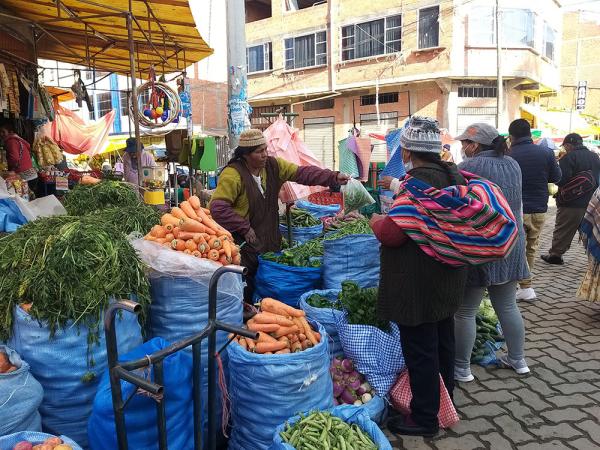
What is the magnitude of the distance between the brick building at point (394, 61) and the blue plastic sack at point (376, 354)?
16.0 meters

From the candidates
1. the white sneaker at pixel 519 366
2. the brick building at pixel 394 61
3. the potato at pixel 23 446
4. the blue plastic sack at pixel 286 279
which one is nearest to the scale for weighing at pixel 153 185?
the blue plastic sack at pixel 286 279

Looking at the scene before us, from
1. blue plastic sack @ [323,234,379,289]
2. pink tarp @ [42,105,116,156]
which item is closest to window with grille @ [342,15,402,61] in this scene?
pink tarp @ [42,105,116,156]

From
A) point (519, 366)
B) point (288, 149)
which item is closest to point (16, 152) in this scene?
point (288, 149)

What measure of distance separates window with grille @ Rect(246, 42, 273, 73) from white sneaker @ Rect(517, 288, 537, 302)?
79.3 ft

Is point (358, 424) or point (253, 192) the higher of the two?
point (253, 192)

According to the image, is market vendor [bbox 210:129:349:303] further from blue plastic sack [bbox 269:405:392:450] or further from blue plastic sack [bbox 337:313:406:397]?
blue plastic sack [bbox 269:405:392:450]

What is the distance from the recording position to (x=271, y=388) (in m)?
2.66

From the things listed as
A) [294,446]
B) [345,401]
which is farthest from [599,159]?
[294,446]

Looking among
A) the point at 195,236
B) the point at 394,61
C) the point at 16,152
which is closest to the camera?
the point at 195,236

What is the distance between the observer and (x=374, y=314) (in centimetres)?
350

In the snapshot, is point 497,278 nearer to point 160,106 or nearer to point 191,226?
point 191,226

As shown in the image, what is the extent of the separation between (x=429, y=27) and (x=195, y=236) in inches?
850

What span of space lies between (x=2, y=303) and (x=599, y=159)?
27.5ft

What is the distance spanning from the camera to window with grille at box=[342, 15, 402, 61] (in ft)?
74.3
